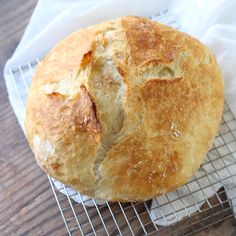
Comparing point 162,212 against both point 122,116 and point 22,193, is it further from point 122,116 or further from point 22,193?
point 22,193

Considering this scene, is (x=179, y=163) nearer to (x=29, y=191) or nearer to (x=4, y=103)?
(x=29, y=191)

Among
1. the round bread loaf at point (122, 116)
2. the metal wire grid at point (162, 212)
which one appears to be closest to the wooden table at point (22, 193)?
the metal wire grid at point (162, 212)

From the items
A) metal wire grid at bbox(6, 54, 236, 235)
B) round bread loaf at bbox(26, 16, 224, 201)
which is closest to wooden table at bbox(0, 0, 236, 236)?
metal wire grid at bbox(6, 54, 236, 235)

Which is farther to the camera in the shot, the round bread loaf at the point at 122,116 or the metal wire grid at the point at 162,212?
the metal wire grid at the point at 162,212

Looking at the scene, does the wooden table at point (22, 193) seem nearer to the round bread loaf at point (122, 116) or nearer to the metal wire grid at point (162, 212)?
the metal wire grid at point (162, 212)

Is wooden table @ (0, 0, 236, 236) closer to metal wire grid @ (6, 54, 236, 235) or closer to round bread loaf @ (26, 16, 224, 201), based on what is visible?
metal wire grid @ (6, 54, 236, 235)

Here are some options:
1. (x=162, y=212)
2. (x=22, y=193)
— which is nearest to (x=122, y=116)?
(x=162, y=212)
